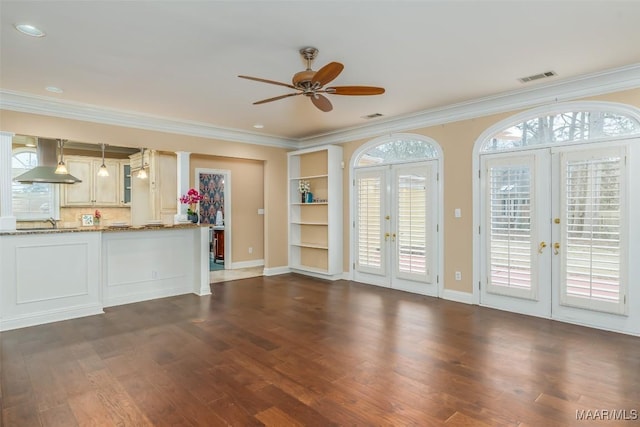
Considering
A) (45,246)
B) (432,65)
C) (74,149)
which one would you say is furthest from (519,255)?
(74,149)

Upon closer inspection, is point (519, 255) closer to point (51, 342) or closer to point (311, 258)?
point (311, 258)

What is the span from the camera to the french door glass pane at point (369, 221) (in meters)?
6.26

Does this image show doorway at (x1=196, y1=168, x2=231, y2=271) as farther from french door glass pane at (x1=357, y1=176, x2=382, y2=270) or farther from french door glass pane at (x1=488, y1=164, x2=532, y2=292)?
french door glass pane at (x1=488, y1=164, x2=532, y2=292)

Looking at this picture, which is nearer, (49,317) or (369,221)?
(49,317)

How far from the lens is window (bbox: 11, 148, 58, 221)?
490 cm

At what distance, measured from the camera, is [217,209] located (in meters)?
8.74

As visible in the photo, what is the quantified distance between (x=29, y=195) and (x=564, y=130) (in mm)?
7391

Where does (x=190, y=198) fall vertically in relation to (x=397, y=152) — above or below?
below

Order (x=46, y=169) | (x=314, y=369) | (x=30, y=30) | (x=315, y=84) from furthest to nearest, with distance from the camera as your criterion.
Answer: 1. (x=46, y=169)
2. (x=315, y=84)
3. (x=314, y=369)
4. (x=30, y=30)

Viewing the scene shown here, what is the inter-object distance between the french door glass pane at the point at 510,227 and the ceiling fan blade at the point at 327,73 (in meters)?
2.92

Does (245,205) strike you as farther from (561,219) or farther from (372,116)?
(561,219)

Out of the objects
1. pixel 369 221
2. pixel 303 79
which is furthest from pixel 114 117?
pixel 369 221

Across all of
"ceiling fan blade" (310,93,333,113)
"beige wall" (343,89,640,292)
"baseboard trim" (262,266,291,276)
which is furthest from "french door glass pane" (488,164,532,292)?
"baseboard trim" (262,266,291,276)

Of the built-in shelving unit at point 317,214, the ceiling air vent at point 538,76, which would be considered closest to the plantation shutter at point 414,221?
the built-in shelving unit at point 317,214
